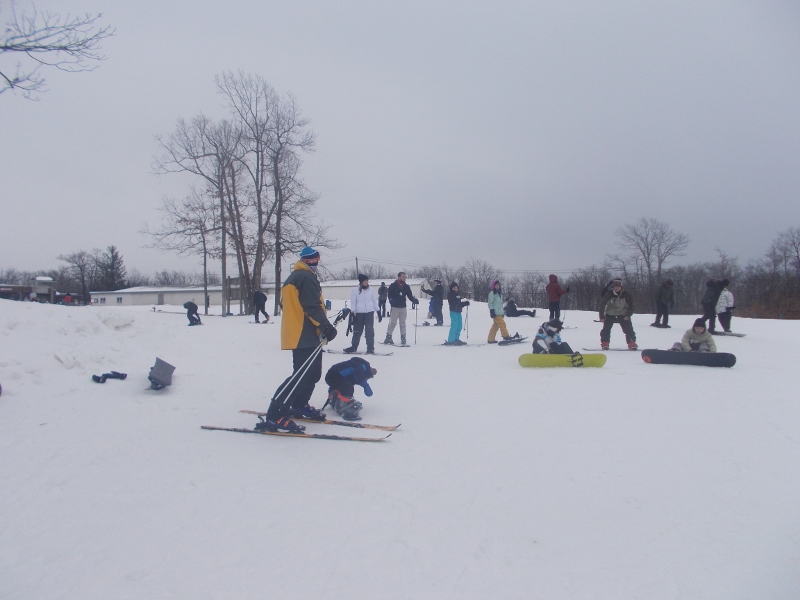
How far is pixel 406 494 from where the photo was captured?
3.55 meters

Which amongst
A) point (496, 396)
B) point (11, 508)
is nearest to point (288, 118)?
point (496, 396)

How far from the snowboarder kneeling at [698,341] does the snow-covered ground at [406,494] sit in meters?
2.04

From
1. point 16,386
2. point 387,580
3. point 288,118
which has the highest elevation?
point 288,118

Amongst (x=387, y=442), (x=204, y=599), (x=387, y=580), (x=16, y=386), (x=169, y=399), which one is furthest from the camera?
(x=169, y=399)

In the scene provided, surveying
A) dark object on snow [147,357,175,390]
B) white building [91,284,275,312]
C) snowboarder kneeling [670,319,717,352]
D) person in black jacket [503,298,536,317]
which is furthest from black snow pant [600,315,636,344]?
white building [91,284,275,312]

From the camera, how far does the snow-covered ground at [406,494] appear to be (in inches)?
101

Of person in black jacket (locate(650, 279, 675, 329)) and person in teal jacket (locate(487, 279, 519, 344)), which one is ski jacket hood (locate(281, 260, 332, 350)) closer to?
person in teal jacket (locate(487, 279, 519, 344))

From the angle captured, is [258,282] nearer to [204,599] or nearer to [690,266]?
[204,599]

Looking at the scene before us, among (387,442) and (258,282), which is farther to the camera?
(258,282)

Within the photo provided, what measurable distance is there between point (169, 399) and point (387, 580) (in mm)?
4952

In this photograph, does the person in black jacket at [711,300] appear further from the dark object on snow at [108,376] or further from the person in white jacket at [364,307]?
the dark object on snow at [108,376]

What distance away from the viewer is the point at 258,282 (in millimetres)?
28656

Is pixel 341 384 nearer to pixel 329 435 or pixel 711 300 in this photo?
pixel 329 435

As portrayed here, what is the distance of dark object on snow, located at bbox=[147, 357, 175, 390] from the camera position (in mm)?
6641
